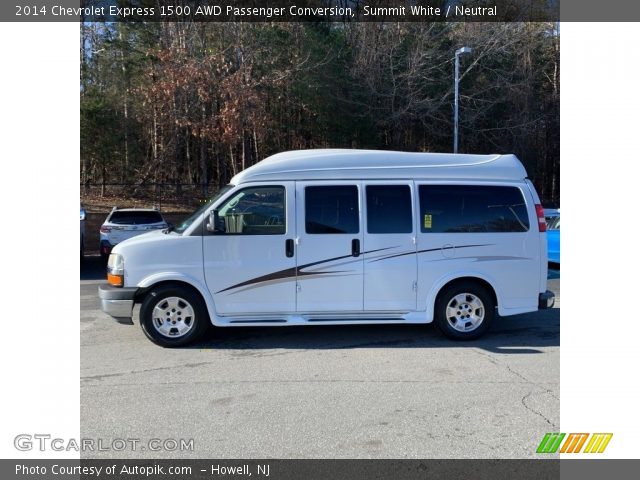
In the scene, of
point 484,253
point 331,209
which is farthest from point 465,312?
point 331,209

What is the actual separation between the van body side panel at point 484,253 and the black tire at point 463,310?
0.16 m

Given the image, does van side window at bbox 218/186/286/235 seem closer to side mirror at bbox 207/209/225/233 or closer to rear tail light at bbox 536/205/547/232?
side mirror at bbox 207/209/225/233

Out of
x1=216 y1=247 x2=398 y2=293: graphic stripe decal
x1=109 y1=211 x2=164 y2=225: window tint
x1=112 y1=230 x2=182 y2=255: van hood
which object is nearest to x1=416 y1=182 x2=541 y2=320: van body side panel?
x1=216 y1=247 x2=398 y2=293: graphic stripe decal

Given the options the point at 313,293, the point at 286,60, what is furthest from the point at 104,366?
the point at 286,60

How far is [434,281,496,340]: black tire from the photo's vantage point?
7.59 meters

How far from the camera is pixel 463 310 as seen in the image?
7637 millimetres

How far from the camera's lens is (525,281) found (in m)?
7.65

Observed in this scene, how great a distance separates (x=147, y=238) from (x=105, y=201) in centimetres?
1834

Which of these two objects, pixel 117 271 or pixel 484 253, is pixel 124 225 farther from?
pixel 484 253

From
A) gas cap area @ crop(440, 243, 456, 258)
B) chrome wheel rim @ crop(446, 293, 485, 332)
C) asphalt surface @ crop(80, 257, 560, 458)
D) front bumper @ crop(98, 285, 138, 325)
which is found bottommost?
asphalt surface @ crop(80, 257, 560, 458)

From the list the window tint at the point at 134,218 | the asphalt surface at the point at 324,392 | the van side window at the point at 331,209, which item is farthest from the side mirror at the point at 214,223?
the window tint at the point at 134,218

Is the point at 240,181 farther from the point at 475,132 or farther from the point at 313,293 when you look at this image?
the point at 475,132

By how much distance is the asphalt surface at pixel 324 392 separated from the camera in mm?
4570

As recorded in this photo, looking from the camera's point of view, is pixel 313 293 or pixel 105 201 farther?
pixel 105 201
